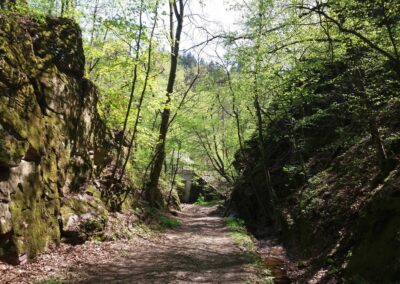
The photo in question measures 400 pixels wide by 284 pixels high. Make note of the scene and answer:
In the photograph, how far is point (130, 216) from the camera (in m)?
14.2

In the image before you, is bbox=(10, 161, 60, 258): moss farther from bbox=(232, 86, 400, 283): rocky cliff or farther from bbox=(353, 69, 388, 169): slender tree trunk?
bbox=(353, 69, 388, 169): slender tree trunk

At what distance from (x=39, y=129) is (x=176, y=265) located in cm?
557

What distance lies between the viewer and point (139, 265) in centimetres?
915

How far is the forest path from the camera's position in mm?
7945

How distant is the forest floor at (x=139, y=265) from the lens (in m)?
7.12

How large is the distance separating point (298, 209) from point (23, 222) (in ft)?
36.5

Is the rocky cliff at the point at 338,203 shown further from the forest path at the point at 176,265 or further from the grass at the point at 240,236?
the forest path at the point at 176,265

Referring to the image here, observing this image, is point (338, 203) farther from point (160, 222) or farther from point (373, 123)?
point (160, 222)

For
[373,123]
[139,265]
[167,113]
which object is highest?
[167,113]

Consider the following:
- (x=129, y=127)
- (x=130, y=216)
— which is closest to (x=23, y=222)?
(x=130, y=216)

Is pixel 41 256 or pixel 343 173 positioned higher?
pixel 343 173

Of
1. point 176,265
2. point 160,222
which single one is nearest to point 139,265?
point 176,265

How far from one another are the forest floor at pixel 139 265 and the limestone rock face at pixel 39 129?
1.79ft

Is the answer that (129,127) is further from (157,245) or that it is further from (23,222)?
(23,222)
